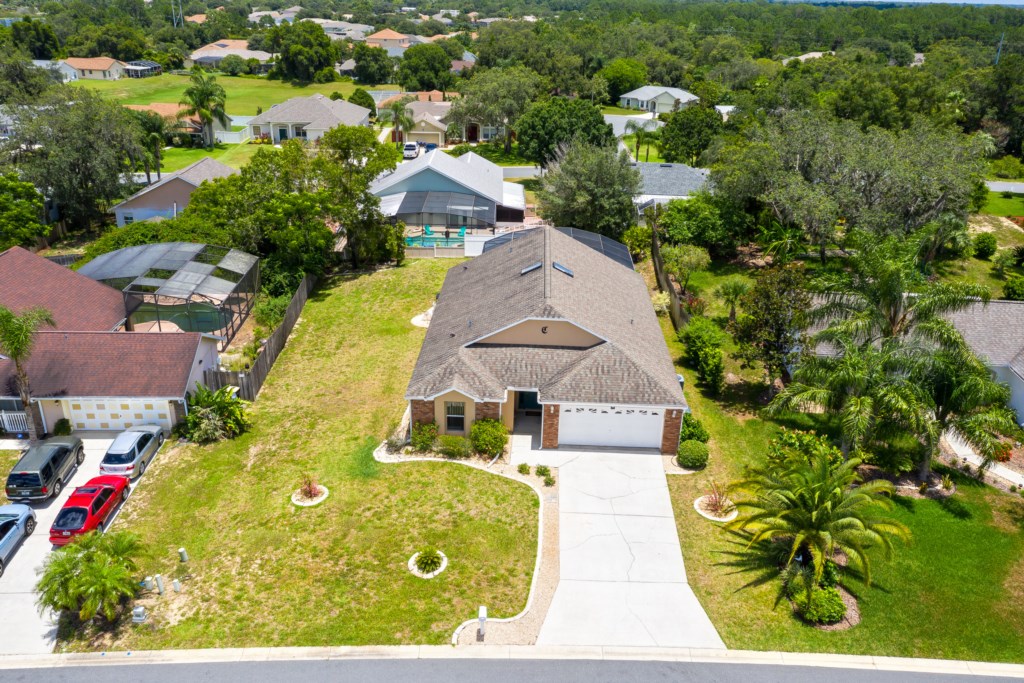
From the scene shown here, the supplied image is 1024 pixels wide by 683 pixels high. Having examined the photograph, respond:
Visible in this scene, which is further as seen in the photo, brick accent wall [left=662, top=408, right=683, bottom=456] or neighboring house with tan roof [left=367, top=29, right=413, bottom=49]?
neighboring house with tan roof [left=367, top=29, right=413, bottom=49]

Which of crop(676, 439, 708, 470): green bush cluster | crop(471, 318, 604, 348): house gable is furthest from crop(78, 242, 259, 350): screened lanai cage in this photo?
crop(676, 439, 708, 470): green bush cluster

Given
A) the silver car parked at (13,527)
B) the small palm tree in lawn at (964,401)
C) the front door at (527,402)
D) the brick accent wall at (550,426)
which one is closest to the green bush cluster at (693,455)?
the brick accent wall at (550,426)

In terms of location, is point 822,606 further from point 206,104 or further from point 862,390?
point 206,104

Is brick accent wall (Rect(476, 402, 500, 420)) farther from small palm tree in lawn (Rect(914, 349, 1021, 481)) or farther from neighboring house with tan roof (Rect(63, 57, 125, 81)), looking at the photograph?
neighboring house with tan roof (Rect(63, 57, 125, 81))

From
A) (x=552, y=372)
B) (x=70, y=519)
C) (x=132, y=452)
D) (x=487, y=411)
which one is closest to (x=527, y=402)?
(x=552, y=372)

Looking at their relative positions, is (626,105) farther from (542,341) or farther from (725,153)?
(542,341)

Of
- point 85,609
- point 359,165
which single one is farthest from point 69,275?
point 85,609
